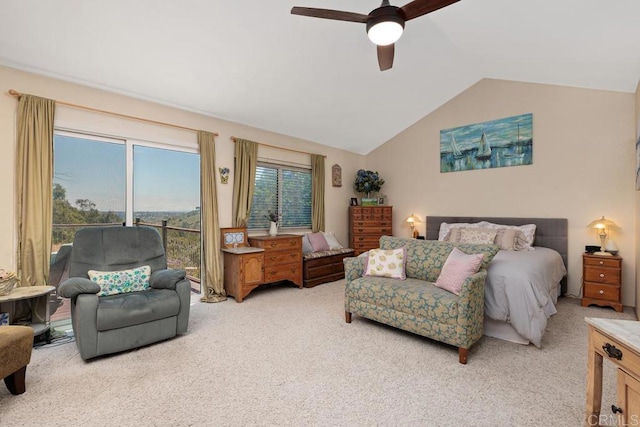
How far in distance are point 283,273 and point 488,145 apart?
4.01m

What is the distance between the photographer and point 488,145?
5117 millimetres

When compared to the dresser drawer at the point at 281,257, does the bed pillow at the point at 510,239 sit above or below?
above

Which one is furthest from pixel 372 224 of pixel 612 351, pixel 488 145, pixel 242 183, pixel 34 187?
pixel 34 187

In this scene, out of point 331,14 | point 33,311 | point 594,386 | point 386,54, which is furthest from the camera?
point 33,311

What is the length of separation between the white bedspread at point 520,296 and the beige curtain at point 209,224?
3374 millimetres

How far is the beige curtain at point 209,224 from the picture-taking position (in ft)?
14.0

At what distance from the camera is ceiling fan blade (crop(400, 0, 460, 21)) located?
2143 millimetres

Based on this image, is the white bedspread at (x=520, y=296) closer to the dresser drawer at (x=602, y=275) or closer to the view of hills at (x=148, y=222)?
the dresser drawer at (x=602, y=275)

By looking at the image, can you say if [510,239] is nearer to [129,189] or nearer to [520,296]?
[520,296]

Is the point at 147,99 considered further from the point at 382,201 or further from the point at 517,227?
the point at 517,227

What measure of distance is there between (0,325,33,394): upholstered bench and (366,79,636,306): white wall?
5.61 metres

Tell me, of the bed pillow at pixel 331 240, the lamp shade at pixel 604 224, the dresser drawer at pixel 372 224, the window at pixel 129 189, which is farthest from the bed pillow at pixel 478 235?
the window at pixel 129 189

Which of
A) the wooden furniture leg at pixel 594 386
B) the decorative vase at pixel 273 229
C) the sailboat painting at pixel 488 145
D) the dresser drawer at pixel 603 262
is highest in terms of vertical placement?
the sailboat painting at pixel 488 145

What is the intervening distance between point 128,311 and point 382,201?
16.5ft
